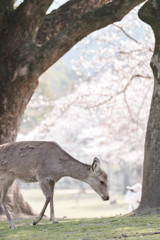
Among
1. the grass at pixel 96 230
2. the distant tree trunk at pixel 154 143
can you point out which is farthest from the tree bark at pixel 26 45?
the grass at pixel 96 230

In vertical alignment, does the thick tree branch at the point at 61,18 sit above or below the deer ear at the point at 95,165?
above

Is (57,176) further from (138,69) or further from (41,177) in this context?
(138,69)

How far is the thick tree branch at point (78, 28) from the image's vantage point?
10172mm

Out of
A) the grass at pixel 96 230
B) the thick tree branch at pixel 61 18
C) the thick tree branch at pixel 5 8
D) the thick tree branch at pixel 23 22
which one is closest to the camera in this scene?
the grass at pixel 96 230

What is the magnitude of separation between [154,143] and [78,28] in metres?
3.14

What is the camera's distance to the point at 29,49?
10477mm

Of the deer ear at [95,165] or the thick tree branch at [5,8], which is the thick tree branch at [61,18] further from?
the deer ear at [95,165]

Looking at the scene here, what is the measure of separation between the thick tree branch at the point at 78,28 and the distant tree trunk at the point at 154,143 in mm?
1260

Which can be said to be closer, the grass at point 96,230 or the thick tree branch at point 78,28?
the grass at point 96,230

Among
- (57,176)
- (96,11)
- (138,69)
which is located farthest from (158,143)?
(138,69)

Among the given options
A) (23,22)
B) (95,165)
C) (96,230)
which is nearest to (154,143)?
(95,165)

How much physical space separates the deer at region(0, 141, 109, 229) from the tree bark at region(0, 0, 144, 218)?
225 centimetres

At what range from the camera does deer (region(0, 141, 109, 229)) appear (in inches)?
326

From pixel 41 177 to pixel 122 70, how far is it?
16642 millimetres
